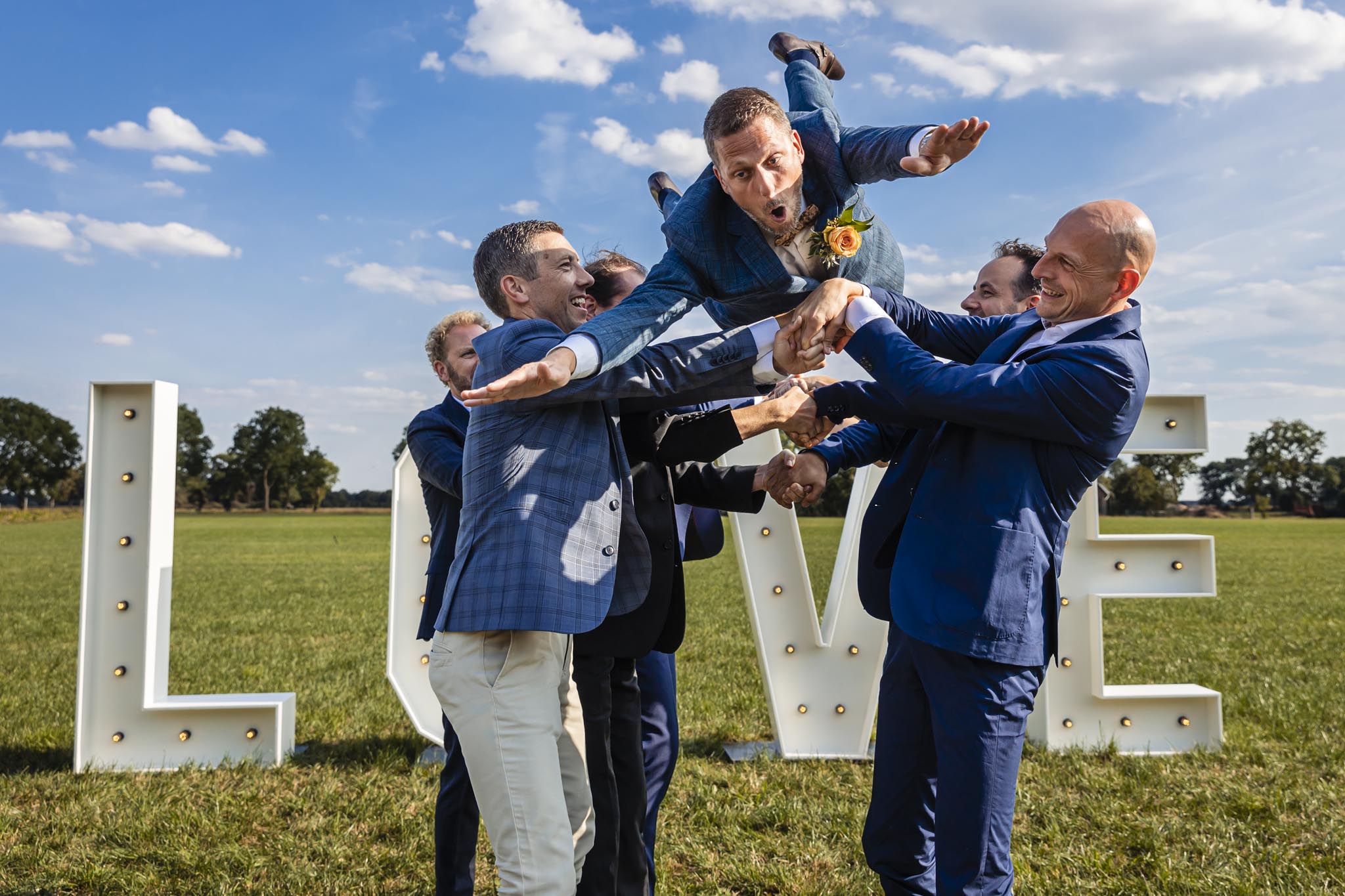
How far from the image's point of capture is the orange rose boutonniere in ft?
10.7

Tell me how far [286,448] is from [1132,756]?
125 metres

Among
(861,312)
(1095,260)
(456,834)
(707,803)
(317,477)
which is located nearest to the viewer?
(1095,260)

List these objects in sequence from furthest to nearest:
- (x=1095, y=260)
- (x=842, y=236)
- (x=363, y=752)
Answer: (x=363, y=752), (x=842, y=236), (x=1095, y=260)

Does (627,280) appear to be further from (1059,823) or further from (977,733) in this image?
(1059,823)

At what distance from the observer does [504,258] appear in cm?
309

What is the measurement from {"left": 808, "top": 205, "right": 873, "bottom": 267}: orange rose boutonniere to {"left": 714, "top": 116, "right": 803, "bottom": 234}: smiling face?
14 cm

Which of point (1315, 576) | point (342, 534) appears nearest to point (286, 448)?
point (342, 534)

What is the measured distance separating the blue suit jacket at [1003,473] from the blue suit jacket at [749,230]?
724 mm

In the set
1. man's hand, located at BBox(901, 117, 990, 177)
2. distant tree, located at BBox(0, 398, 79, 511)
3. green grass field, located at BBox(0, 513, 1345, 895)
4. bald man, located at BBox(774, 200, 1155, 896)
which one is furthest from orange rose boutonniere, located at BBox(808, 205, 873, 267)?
distant tree, located at BBox(0, 398, 79, 511)

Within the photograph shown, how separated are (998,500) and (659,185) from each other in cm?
327

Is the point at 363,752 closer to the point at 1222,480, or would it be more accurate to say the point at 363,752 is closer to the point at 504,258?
the point at 504,258

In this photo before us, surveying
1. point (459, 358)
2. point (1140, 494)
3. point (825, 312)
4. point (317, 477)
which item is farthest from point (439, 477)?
point (317, 477)

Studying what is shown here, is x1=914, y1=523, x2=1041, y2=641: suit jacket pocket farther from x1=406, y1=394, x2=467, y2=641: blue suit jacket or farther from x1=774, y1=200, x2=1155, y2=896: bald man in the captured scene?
x1=406, y1=394, x2=467, y2=641: blue suit jacket

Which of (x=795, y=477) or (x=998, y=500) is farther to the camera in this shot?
(x=795, y=477)
